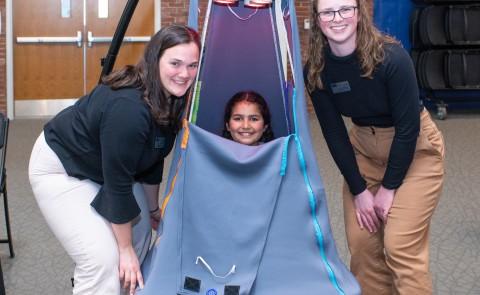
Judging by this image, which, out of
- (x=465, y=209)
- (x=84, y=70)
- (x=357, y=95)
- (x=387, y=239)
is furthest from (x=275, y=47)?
(x=84, y=70)

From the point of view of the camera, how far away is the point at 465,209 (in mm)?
4305

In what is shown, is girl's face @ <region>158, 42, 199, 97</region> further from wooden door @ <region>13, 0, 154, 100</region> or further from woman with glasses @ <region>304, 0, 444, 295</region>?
wooden door @ <region>13, 0, 154, 100</region>

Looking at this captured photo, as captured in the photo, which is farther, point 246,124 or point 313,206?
point 246,124

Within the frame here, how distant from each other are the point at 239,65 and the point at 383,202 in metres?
0.70

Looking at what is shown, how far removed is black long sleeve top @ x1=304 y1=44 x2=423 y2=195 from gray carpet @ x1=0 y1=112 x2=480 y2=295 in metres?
1.01

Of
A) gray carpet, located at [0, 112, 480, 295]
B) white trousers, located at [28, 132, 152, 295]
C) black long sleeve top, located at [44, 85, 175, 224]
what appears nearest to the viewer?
black long sleeve top, located at [44, 85, 175, 224]

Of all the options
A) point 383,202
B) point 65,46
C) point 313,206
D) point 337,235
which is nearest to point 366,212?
point 383,202

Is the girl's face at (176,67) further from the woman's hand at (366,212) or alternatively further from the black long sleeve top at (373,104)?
the woman's hand at (366,212)

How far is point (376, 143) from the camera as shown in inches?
93.7

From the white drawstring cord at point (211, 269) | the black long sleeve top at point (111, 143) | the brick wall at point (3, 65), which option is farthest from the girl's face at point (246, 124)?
the brick wall at point (3, 65)

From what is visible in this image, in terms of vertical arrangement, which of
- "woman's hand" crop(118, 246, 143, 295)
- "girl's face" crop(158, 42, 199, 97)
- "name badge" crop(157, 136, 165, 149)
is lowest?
"woman's hand" crop(118, 246, 143, 295)

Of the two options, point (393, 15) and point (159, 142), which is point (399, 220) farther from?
point (393, 15)

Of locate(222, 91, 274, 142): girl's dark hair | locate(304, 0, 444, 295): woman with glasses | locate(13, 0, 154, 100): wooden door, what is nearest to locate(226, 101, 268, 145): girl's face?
locate(222, 91, 274, 142): girl's dark hair

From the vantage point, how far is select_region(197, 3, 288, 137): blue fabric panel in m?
2.46
